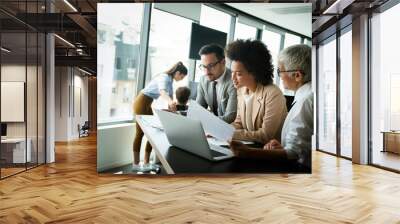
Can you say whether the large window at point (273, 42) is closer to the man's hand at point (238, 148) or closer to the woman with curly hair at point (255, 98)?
the woman with curly hair at point (255, 98)

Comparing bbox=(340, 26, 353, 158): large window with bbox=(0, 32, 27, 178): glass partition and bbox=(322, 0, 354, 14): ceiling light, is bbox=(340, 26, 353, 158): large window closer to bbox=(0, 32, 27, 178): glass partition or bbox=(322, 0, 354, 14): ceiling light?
bbox=(322, 0, 354, 14): ceiling light

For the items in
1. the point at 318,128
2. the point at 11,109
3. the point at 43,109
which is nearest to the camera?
the point at 11,109

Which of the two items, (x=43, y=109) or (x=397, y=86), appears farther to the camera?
(x=43, y=109)

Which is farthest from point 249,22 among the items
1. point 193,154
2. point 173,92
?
point 193,154

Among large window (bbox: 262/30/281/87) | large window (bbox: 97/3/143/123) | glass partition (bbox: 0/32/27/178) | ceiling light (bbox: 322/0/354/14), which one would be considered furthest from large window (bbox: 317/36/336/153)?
glass partition (bbox: 0/32/27/178)

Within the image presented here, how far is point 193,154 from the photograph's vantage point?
5590 mm

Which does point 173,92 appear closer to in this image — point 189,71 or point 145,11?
point 189,71

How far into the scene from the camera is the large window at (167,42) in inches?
221

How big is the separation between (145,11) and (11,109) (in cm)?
309

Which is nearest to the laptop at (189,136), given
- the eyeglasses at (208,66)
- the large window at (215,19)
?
the eyeglasses at (208,66)

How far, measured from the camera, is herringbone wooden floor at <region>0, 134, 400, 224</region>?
381cm

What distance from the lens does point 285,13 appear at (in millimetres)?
5668

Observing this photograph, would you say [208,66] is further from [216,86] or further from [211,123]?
[211,123]

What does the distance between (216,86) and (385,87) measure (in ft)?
11.7
